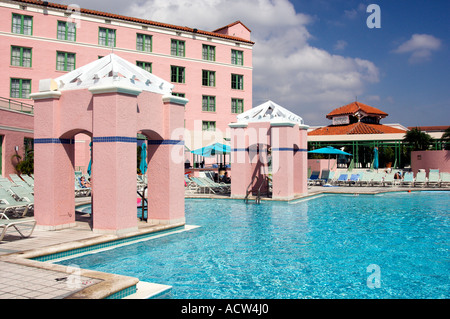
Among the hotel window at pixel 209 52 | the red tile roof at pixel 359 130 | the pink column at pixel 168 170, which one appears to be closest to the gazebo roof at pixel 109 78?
the pink column at pixel 168 170

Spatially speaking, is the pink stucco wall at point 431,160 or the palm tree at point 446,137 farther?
the palm tree at point 446,137

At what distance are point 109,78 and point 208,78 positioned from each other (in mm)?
26960

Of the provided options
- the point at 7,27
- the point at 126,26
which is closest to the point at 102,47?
the point at 126,26

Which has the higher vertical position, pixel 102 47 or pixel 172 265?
pixel 102 47

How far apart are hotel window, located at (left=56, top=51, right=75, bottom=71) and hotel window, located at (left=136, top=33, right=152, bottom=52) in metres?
5.46

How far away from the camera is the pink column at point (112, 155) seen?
8.55 m

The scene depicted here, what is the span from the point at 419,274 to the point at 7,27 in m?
29.6

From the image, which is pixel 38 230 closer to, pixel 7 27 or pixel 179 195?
pixel 179 195

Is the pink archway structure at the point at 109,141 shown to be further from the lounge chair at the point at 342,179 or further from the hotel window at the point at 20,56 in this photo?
the hotel window at the point at 20,56

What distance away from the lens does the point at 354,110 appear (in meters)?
46.8

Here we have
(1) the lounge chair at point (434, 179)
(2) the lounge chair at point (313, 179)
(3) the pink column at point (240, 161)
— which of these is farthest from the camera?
(2) the lounge chair at point (313, 179)

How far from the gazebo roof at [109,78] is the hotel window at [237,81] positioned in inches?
1060

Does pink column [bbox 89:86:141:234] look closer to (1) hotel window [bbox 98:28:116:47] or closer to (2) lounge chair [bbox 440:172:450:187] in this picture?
(2) lounge chair [bbox 440:172:450:187]

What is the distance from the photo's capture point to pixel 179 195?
35.4ft
